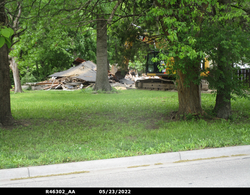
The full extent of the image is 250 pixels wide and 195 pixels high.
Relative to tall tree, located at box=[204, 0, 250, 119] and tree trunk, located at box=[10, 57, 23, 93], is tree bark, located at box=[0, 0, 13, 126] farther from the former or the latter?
tree trunk, located at box=[10, 57, 23, 93]

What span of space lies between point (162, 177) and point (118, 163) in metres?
1.05

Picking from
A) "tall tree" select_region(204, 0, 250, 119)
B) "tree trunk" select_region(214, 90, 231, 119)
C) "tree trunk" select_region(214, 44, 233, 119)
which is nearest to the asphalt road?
"tall tree" select_region(204, 0, 250, 119)

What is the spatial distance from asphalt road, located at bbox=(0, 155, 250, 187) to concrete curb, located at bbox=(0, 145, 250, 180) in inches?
5.4

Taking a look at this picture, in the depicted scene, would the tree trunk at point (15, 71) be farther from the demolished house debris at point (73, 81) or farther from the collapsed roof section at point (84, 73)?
the collapsed roof section at point (84, 73)

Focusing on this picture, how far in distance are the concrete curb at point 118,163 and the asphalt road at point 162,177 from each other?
14 cm

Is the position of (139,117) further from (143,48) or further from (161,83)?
(161,83)

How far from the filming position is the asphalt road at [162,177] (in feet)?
14.5

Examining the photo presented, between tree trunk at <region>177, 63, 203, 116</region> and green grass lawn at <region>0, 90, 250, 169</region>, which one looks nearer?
green grass lawn at <region>0, 90, 250, 169</region>

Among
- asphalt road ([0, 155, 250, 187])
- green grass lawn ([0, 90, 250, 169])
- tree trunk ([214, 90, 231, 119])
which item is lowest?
asphalt road ([0, 155, 250, 187])

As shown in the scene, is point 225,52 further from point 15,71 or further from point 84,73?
point 84,73

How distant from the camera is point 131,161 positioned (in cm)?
545

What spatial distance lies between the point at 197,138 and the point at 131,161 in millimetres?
2217

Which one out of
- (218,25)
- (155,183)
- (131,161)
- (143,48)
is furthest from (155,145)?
(143,48)

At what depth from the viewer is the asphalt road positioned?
4414mm
